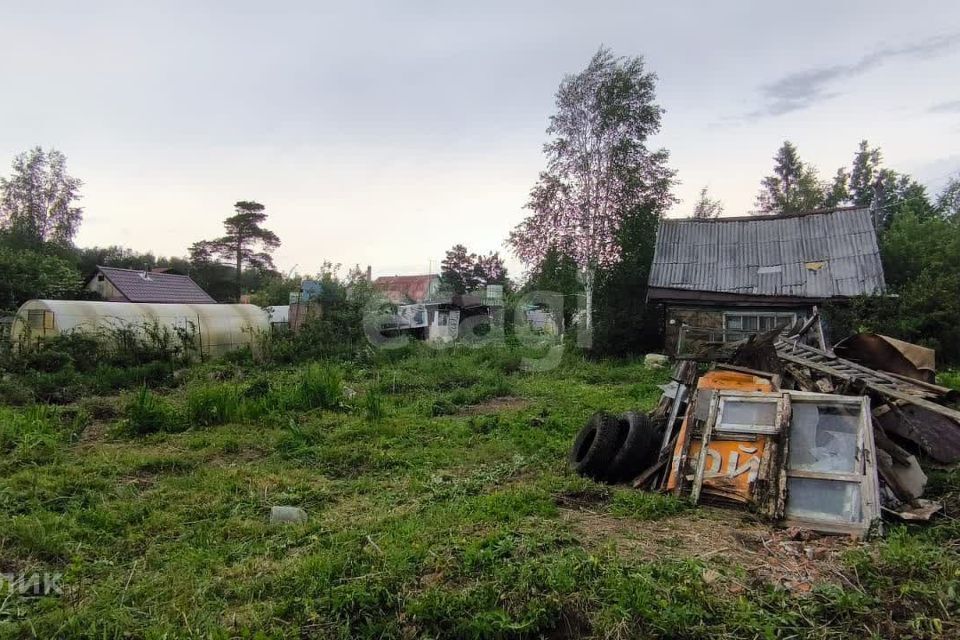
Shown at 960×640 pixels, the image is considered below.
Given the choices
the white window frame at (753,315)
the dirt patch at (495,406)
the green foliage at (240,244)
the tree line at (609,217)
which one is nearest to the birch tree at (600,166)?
the tree line at (609,217)

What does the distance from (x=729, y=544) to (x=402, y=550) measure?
2312 mm

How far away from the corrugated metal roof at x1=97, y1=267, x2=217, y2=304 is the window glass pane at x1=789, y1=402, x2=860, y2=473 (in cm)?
2483

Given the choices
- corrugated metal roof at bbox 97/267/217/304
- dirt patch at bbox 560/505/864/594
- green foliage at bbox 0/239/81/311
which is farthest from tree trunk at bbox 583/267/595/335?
green foliage at bbox 0/239/81/311

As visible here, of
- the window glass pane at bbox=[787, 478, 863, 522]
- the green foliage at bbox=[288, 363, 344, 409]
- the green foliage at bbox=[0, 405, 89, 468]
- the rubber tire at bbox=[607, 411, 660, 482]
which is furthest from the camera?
the green foliage at bbox=[288, 363, 344, 409]

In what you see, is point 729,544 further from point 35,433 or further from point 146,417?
point 35,433

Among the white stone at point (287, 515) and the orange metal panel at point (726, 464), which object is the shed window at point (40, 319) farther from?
the orange metal panel at point (726, 464)

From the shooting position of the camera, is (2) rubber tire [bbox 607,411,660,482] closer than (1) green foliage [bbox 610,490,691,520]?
No

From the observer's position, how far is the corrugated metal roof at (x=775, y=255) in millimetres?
13289

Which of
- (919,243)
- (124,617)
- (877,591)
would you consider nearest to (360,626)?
(124,617)

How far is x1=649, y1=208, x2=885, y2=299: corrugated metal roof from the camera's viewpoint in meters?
13.3

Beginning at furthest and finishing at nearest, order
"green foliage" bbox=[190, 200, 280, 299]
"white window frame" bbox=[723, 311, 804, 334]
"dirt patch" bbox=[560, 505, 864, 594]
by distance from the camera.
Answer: "green foliage" bbox=[190, 200, 280, 299] → "white window frame" bbox=[723, 311, 804, 334] → "dirt patch" bbox=[560, 505, 864, 594]

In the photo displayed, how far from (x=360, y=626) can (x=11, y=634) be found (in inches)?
71.5

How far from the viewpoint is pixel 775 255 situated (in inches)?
573

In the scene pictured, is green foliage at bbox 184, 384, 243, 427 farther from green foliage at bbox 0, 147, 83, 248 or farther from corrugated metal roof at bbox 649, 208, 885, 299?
green foliage at bbox 0, 147, 83, 248
